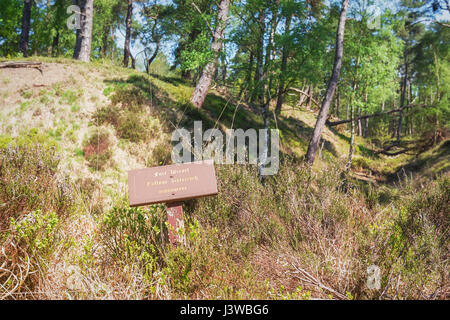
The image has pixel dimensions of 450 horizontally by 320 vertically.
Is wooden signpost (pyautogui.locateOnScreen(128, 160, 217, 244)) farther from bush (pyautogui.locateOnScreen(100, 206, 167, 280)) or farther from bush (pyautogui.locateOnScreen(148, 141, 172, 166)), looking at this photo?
bush (pyautogui.locateOnScreen(148, 141, 172, 166))

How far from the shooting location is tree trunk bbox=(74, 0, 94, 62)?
11047 millimetres

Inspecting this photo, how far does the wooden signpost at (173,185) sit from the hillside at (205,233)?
32 centimetres

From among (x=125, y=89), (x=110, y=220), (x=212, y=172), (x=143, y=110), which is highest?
(x=125, y=89)

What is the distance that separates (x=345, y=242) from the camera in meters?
2.94

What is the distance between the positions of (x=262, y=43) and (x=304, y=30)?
123cm

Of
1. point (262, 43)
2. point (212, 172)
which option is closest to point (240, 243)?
point (212, 172)

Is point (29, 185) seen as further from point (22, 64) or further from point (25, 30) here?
point (25, 30)

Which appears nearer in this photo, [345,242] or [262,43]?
[345,242]

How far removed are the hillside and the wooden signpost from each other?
32 centimetres
